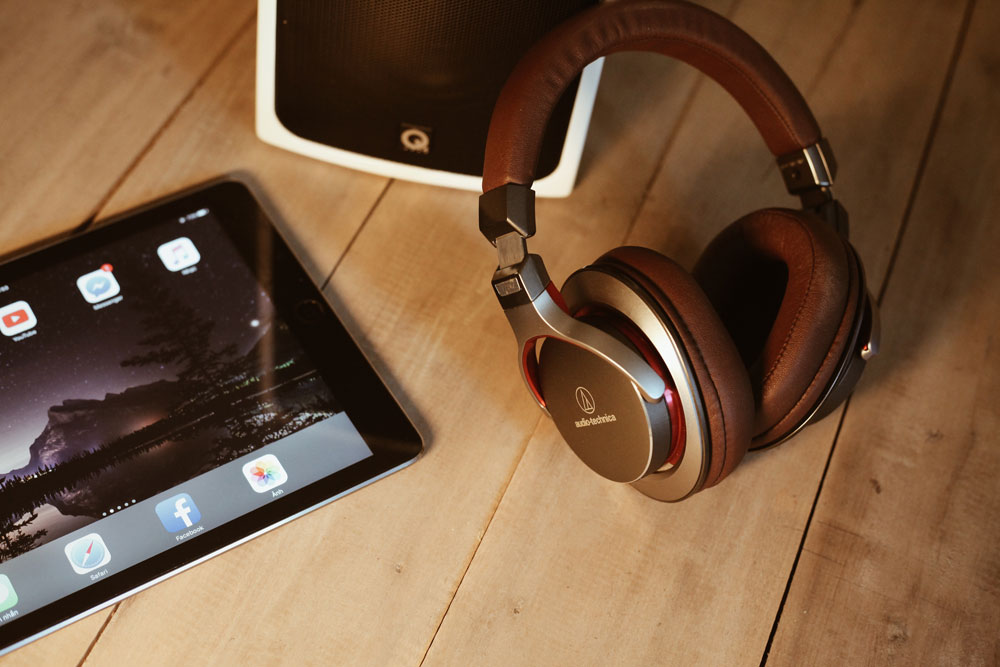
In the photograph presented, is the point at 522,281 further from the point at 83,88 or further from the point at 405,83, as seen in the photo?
the point at 83,88

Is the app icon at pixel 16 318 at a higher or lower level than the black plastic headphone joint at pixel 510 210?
lower

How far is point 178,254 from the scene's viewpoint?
63 centimetres

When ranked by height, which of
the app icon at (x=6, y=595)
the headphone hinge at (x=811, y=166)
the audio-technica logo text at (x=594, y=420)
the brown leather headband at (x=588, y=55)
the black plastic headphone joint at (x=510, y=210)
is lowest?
the app icon at (x=6, y=595)

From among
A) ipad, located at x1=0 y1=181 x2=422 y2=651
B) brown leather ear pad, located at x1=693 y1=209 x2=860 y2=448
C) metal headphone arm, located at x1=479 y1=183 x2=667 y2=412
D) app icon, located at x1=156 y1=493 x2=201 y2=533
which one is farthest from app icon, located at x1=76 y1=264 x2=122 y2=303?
brown leather ear pad, located at x1=693 y1=209 x2=860 y2=448

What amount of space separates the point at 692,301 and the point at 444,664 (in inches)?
11.4

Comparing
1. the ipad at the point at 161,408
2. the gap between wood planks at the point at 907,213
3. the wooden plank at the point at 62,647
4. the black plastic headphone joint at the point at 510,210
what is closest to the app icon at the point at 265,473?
the ipad at the point at 161,408

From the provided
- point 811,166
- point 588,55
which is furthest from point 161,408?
point 811,166

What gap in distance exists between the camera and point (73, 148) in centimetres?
68

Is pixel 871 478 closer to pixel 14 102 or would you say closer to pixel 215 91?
pixel 215 91

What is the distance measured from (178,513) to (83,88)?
1.26 feet

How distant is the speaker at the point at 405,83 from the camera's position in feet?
1.83

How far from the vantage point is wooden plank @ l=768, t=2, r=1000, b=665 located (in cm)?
57

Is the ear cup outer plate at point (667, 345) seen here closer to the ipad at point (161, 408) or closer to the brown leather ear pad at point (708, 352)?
the brown leather ear pad at point (708, 352)

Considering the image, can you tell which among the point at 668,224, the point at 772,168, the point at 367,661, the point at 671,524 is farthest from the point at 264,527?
the point at 772,168
